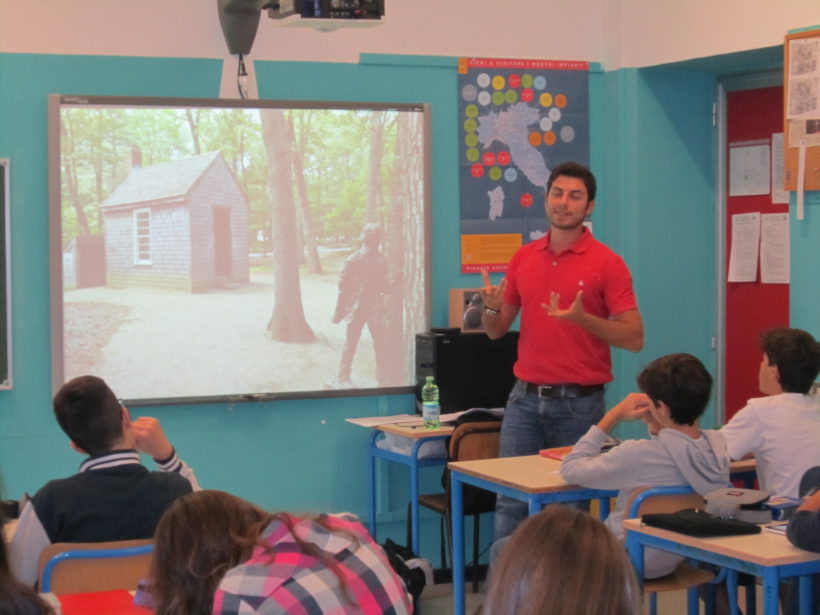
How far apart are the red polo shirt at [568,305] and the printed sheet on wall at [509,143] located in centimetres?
98

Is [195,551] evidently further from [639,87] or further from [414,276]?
[639,87]

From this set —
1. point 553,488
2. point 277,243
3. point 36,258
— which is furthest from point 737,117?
point 36,258

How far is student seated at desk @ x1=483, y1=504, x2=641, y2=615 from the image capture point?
1494 mm

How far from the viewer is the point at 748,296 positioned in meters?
5.96

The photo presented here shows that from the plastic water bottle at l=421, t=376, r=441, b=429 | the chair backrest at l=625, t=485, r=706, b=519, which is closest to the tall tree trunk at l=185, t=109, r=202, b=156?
the plastic water bottle at l=421, t=376, r=441, b=429

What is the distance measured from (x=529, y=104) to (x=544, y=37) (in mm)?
371

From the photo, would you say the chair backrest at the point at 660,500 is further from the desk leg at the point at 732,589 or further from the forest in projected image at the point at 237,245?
the forest in projected image at the point at 237,245

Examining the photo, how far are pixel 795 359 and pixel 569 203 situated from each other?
1154 millimetres

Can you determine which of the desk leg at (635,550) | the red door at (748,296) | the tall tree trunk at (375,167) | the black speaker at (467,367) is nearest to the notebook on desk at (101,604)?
the desk leg at (635,550)

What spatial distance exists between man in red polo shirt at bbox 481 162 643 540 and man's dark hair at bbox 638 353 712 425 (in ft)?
2.06

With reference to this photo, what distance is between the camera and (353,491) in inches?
221

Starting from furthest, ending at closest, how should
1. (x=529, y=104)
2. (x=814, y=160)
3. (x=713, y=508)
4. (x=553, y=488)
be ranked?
1. (x=529, y=104)
2. (x=814, y=160)
3. (x=553, y=488)
4. (x=713, y=508)

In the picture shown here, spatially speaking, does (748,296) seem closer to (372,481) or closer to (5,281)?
(372,481)

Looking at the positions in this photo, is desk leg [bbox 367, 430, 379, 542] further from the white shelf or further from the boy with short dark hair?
the boy with short dark hair
